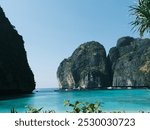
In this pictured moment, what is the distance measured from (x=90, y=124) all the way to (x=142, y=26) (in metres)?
7.31

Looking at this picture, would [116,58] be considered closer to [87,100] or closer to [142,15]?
[87,100]

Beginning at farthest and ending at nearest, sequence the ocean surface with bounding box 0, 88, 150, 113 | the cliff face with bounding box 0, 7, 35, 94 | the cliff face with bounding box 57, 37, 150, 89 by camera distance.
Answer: the cliff face with bounding box 0, 7, 35, 94 < the cliff face with bounding box 57, 37, 150, 89 < the ocean surface with bounding box 0, 88, 150, 113

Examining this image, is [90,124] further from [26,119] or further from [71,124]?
[26,119]

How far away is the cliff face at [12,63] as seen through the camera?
53.2 metres

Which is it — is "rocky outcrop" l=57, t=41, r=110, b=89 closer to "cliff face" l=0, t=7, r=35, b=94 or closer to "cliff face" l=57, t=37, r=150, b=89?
"cliff face" l=57, t=37, r=150, b=89

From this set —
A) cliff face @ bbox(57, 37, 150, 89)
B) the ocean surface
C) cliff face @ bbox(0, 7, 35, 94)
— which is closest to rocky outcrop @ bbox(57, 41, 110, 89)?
cliff face @ bbox(57, 37, 150, 89)

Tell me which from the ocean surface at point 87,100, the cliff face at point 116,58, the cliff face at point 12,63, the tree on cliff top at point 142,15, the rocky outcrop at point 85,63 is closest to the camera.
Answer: the tree on cliff top at point 142,15

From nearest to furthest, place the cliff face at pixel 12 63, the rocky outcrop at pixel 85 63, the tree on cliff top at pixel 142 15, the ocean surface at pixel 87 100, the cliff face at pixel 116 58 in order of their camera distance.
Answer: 1. the tree on cliff top at pixel 142 15
2. the ocean surface at pixel 87 100
3. the cliff face at pixel 116 58
4. the rocky outcrop at pixel 85 63
5. the cliff face at pixel 12 63

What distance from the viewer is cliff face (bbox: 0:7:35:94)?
53.2m

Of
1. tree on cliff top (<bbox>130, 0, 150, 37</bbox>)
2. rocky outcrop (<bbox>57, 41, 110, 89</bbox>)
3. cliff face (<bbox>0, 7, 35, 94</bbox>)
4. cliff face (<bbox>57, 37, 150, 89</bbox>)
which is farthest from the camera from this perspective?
cliff face (<bbox>0, 7, 35, 94</bbox>)

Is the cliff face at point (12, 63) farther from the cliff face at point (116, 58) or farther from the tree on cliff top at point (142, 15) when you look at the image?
the tree on cliff top at point (142, 15)

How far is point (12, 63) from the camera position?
5494cm

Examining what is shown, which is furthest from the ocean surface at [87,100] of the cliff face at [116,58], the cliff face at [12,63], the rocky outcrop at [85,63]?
the cliff face at [12,63]

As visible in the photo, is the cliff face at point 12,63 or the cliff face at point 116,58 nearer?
the cliff face at point 116,58
